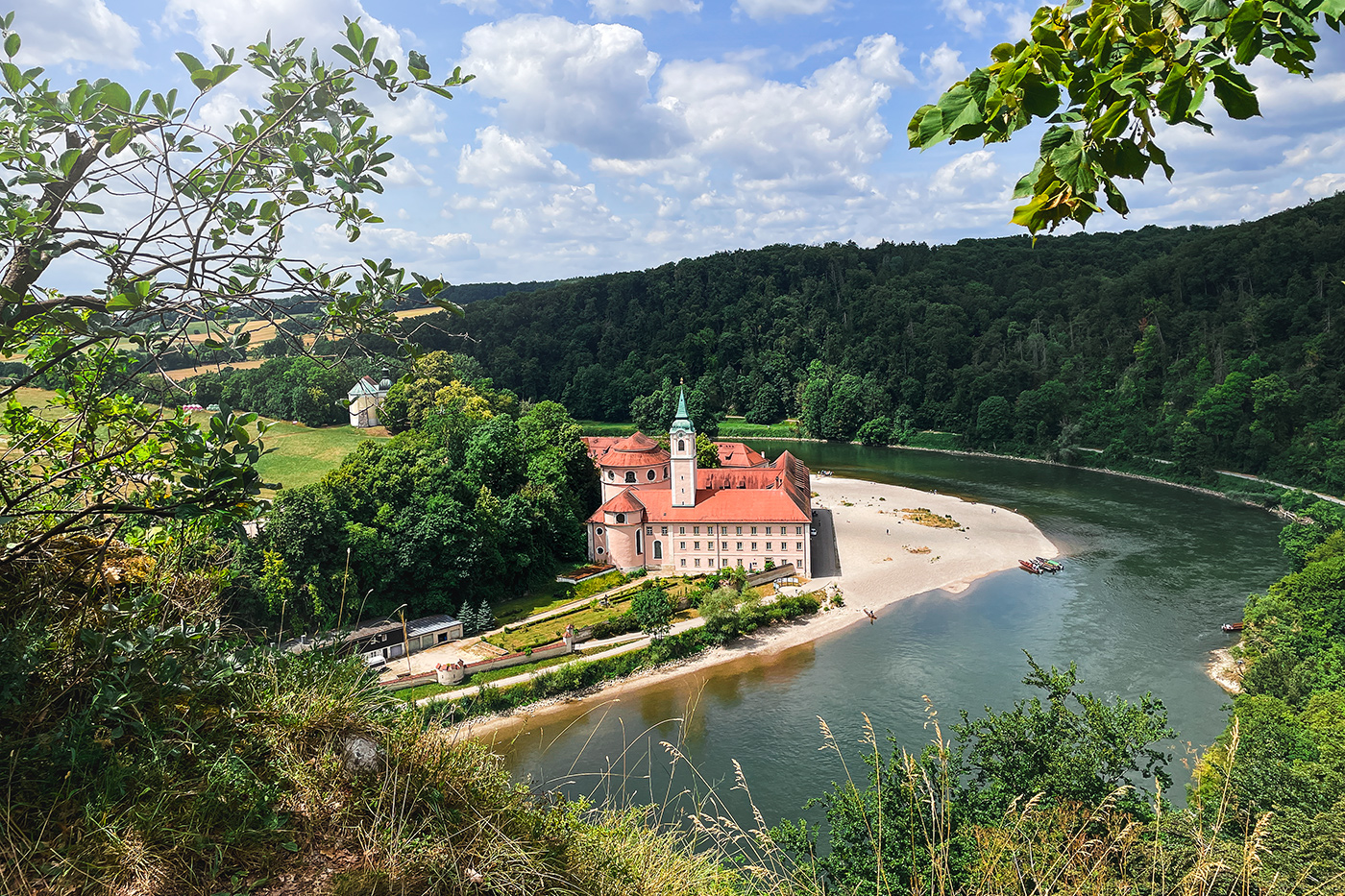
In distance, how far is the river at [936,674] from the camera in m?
16.1

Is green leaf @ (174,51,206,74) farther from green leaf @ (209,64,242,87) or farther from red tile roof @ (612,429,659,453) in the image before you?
red tile roof @ (612,429,659,453)

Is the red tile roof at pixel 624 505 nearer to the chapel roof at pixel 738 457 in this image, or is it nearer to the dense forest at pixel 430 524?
the dense forest at pixel 430 524

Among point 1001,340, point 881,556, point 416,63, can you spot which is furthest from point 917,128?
point 1001,340

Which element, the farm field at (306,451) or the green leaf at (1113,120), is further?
the farm field at (306,451)

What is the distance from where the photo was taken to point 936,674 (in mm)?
20578

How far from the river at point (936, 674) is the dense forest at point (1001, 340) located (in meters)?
18.5

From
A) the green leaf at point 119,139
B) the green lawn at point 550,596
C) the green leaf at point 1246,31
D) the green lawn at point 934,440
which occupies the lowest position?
the green lawn at point 550,596

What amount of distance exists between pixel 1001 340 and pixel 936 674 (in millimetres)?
59220

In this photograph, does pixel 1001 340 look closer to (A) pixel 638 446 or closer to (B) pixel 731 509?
(A) pixel 638 446

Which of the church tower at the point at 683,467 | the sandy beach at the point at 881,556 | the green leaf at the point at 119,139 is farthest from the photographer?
the church tower at the point at 683,467

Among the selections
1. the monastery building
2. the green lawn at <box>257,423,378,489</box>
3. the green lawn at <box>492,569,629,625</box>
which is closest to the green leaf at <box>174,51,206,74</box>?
the green lawn at <box>492,569,629,625</box>

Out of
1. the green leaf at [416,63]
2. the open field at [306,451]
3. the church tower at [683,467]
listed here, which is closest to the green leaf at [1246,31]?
the green leaf at [416,63]

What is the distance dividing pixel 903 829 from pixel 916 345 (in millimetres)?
68886

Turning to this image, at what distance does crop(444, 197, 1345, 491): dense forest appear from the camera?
4788 cm
